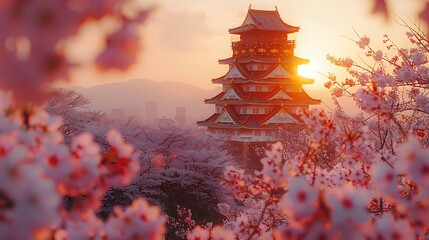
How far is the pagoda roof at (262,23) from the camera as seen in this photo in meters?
28.8

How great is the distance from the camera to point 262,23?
29.2 metres

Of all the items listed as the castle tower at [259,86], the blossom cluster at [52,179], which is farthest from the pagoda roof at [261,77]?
the blossom cluster at [52,179]

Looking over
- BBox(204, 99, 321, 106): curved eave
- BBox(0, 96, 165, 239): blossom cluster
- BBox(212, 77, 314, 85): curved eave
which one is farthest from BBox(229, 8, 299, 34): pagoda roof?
BBox(0, 96, 165, 239): blossom cluster

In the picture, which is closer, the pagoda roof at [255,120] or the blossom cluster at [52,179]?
the blossom cluster at [52,179]

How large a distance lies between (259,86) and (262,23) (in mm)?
4180

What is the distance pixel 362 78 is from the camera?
9438 millimetres

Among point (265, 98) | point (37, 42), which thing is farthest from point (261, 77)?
point (37, 42)

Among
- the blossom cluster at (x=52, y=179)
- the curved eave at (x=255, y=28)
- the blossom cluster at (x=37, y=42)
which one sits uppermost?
the curved eave at (x=255, y=28)

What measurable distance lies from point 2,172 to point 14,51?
1.40 ft

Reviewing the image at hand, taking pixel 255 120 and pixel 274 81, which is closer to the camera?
pixel 255 120

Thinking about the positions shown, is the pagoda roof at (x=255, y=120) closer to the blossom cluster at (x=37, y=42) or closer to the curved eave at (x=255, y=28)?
the curved eave at (x=255, y=28)

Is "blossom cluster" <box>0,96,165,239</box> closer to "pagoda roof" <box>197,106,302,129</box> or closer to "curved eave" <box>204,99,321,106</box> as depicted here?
"pagoda roof" <box>197,106,302,129</box>

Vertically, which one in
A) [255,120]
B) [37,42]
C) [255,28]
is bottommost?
[37,42]

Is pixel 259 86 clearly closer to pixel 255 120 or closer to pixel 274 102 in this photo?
pixel 274 102
